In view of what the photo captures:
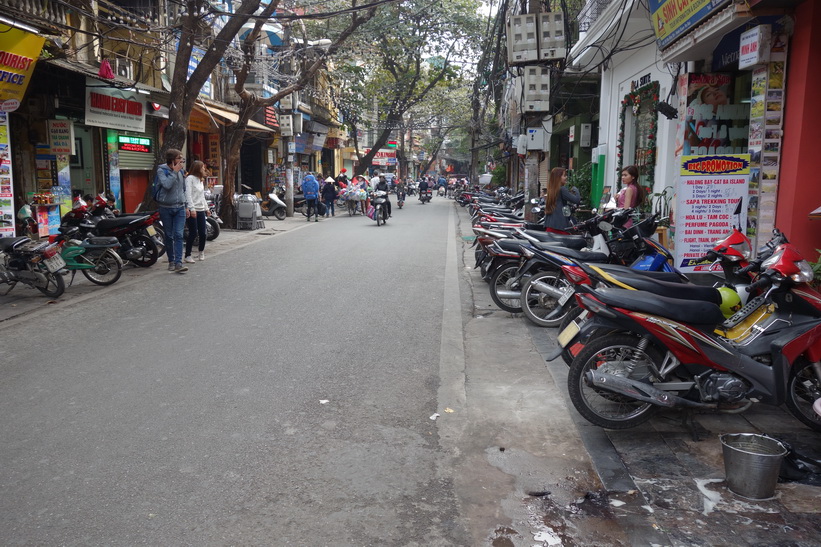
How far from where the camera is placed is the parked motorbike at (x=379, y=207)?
2031 centimetres

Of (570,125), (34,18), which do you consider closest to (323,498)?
(34,18)

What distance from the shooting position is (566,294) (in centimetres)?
599

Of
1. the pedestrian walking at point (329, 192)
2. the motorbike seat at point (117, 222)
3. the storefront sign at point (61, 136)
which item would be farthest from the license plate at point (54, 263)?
the pedestrian walking at point (329, 192)

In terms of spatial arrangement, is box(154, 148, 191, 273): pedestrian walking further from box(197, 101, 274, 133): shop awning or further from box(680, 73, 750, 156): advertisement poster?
Result: box(197, 101, 274, 133): shop awning

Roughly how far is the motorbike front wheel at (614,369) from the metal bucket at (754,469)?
2.26 feet

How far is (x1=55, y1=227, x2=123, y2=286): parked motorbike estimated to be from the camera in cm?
892

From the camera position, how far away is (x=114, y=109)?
1544cm

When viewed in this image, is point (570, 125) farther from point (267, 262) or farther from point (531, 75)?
point (267, 262)

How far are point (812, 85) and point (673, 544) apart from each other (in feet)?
17.0

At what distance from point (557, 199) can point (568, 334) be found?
16.3 feet

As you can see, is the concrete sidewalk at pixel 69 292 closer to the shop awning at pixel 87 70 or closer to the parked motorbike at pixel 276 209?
the shop awning at pixel 87 70

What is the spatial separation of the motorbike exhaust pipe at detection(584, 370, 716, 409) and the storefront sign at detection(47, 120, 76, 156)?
532 inches

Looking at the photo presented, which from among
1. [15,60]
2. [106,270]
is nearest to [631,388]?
[106,270]

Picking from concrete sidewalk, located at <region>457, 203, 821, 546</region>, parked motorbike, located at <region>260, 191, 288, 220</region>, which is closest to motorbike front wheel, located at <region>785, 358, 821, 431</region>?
concrete sidewalk, located at <region>457, 203, 821, 546</region>
